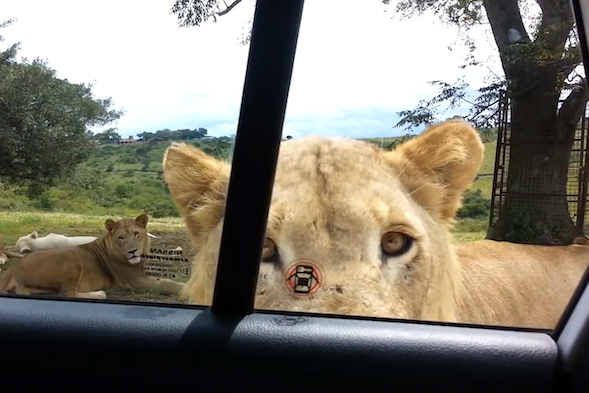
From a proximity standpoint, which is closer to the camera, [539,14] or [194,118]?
[539,14]

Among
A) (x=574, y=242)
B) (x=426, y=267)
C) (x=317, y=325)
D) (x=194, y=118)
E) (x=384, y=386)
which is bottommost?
(x=384, y=386)

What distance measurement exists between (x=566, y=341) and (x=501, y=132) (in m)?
0.59

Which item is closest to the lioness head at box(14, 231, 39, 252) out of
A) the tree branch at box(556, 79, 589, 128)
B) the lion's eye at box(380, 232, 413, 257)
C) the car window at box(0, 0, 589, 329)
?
the car window at box(0, 0, 589, 329)

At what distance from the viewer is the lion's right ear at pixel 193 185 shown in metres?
2.01

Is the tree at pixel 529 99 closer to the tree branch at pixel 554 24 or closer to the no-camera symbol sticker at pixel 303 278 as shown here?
the tree branch at pixel 554 24

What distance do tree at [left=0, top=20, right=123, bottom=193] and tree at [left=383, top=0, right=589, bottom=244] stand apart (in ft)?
3.14

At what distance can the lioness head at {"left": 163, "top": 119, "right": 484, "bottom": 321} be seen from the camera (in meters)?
1.92

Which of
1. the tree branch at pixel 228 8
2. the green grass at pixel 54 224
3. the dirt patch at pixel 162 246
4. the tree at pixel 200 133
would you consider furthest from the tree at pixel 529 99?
the green grass at pixel 54 224

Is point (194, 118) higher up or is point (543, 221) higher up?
point (194, 118)

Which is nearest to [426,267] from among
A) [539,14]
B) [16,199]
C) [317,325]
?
[317,325]

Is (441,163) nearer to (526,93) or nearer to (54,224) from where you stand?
(526,93)

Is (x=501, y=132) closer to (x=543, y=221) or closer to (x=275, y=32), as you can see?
(x=543, y=221)

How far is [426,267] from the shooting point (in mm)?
2008

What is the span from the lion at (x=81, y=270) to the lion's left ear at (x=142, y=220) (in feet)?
0.22
